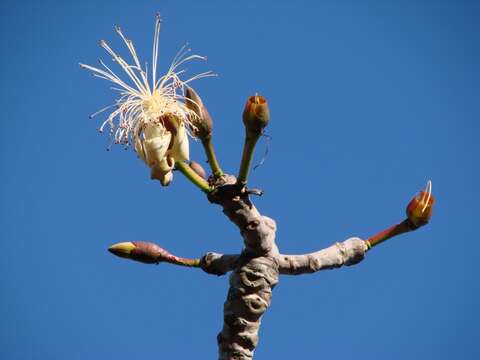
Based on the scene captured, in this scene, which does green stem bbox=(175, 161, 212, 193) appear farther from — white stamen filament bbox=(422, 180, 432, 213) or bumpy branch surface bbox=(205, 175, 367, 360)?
white stamen filament bbox=(422, 180, 432, 213)

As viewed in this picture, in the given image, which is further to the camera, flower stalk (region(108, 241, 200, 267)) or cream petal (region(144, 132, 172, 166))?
flower stalk (region(108, 241, 200, 267))

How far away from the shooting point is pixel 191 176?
346 cm

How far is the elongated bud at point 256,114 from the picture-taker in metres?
3.24

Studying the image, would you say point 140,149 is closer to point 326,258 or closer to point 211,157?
point 211,157

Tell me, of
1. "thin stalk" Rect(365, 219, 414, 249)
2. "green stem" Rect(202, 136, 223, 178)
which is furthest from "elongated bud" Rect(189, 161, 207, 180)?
"thin stalk" Rect(365, 219, 414, 249)

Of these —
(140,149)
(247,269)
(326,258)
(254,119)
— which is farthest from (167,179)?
(326,258)

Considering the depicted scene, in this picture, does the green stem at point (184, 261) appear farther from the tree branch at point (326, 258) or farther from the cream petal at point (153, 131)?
the cream petal at point (153, 131)

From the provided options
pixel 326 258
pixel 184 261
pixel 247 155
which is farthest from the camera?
pixel 184 261

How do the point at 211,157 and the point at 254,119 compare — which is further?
the point at 211,157

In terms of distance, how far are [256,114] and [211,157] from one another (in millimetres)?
411

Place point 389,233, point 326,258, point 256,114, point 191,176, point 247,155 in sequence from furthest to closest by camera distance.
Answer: point 389,233 → point 326,258 → point 191,176 → point 247,155 → point 256,114

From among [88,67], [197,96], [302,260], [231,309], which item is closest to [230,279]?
[231,309]

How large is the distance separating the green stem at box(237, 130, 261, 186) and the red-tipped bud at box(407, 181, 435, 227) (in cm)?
111

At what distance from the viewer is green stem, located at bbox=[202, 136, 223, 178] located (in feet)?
11.5
